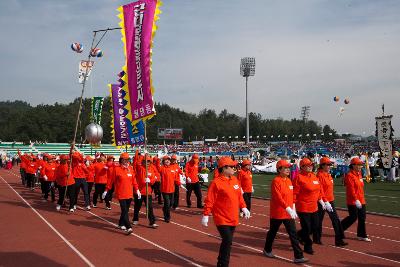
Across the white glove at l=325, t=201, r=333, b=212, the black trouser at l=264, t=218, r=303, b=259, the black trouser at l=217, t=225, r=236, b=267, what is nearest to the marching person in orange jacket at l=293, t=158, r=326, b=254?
the white glove at l=325, t=201, r=333, b=212

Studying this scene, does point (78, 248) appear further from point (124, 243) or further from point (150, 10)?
point (150, 10)

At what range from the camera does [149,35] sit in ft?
37.2

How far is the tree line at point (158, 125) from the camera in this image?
8950 cm

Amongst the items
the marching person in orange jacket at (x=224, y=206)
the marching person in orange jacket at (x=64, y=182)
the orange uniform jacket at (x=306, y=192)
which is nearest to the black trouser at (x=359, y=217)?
the orange uniform jacket at (x=306, y=192)

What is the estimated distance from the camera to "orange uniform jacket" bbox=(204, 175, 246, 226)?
6.61 meters

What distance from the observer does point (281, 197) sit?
7465 millimetres

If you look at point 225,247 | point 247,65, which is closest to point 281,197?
point 225,247

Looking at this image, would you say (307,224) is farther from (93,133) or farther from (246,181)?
(93,133)

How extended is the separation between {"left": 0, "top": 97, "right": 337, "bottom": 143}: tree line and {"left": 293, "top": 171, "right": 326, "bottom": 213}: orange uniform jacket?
179 feet

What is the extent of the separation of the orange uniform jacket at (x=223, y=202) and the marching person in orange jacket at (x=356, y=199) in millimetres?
3631

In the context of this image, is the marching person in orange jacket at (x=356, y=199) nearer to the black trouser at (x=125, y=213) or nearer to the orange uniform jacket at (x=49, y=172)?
the black trouser at (x=125, y=213)

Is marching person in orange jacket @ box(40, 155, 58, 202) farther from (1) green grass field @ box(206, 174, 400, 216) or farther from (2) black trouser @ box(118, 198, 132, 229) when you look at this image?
(1) green grass field @ box(206, 174, 400, 216)

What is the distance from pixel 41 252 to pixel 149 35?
19.9 ft

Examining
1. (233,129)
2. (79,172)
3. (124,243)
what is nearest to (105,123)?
(233,129)
